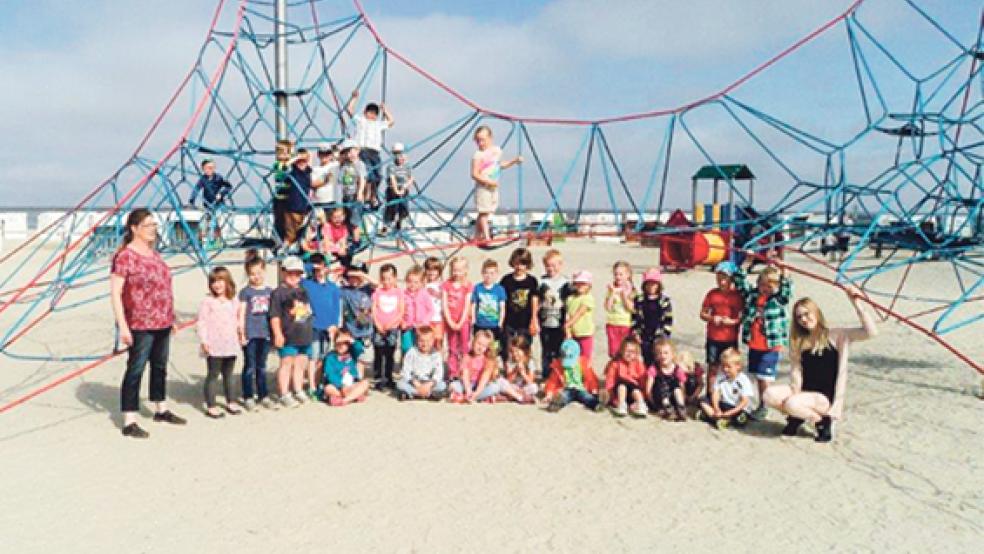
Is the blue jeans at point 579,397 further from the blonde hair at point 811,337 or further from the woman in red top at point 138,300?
the woman in red top at point 138,300

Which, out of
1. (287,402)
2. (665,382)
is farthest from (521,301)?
(287,402)

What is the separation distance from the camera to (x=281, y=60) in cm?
838

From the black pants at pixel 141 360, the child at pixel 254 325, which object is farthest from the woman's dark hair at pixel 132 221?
the child at pixel 254 325

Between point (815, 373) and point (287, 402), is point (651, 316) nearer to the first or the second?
point (815, 373)

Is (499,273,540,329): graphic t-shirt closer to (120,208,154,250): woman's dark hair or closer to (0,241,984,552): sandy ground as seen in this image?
(0,241,984,552): sandy ground

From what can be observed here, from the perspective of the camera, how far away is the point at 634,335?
6.23 metres

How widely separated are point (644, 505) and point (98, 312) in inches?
375

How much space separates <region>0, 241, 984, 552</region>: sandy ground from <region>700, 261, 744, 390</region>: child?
0.64m

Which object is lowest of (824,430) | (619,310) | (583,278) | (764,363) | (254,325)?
(824,430)

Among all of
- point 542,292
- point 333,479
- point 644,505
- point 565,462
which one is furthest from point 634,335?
point 333,479

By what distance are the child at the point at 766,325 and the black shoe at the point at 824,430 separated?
1.65ft

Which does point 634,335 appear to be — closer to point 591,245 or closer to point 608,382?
point 608,382

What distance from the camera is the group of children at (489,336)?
19.6ft

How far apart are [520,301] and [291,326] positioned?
180 centimetres
